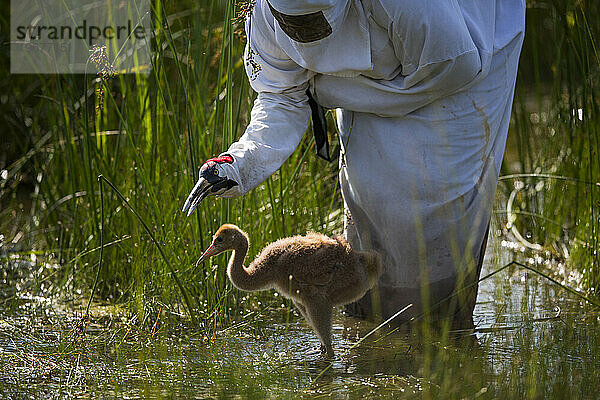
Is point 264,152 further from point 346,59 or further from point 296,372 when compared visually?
point 296,372

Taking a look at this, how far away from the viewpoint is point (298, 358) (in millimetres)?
3014

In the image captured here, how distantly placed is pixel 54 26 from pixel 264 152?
63.9 inches

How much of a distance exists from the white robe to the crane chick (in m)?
0.24

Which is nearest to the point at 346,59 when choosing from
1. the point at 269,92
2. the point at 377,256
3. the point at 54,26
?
the point at 269,92

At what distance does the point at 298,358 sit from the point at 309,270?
1.06 feet

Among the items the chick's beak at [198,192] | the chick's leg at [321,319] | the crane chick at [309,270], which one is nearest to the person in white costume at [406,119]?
the chick's beak at [198,192]

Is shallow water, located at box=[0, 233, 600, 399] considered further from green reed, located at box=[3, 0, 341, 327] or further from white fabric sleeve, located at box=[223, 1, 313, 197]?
white fabric sleeve, located at box=[223, 1, 313, 197]

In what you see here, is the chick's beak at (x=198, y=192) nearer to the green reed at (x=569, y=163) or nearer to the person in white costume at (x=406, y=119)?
the person in white costume at (x=406, y=119)

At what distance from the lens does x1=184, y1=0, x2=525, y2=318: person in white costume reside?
9.87 ft

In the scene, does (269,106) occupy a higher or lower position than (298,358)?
higher
